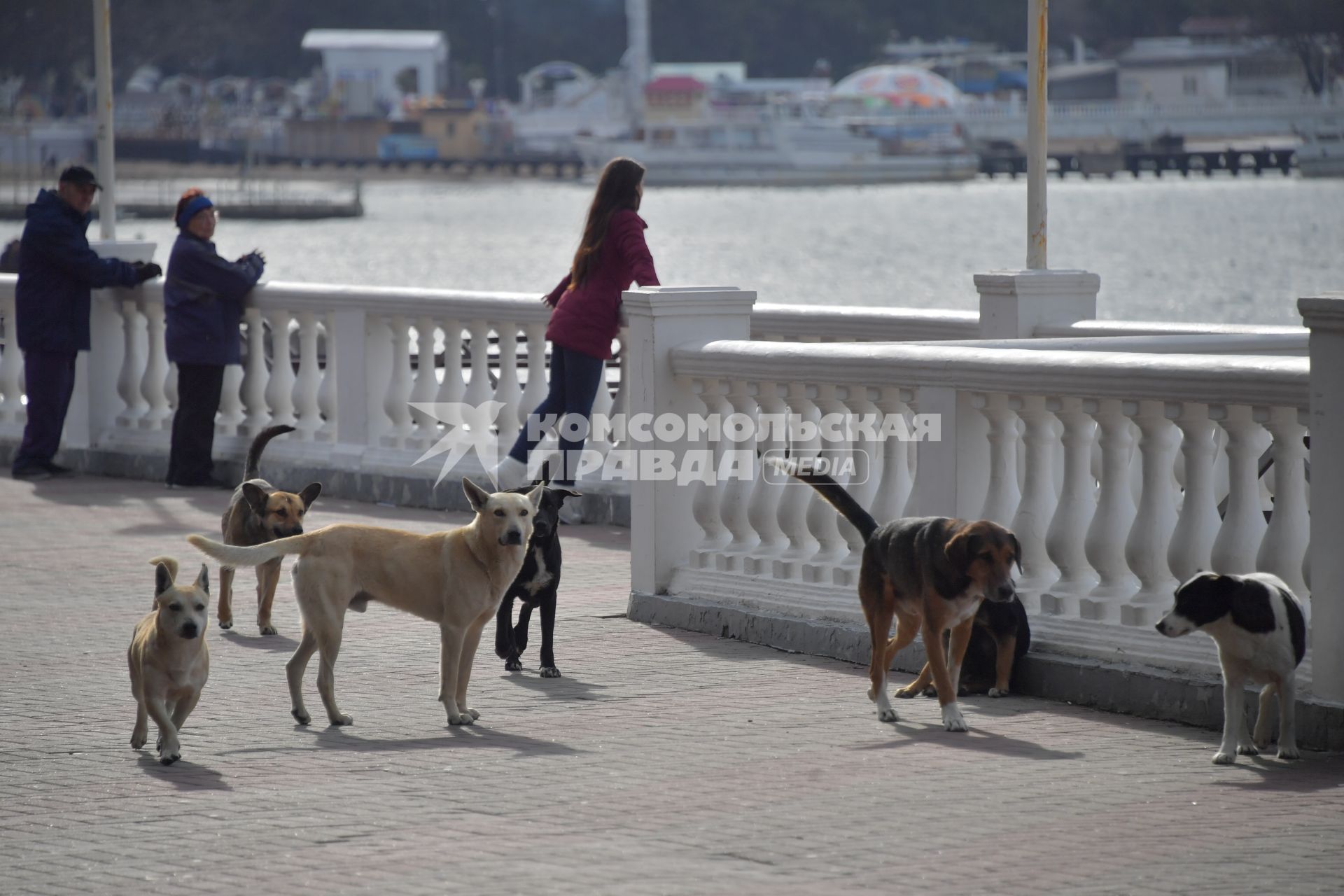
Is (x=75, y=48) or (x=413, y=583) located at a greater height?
(x=75, y=48)

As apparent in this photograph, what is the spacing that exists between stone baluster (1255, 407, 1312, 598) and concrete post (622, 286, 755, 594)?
290 centimetres

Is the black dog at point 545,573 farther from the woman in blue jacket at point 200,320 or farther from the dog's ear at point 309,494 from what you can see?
the woman in blue jacket at point 200,320

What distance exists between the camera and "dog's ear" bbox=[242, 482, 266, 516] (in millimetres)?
8477

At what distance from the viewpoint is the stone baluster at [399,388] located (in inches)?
505

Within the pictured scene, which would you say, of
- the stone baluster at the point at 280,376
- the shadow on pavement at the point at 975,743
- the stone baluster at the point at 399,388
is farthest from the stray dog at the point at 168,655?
the stone baluster at the point at 280,376

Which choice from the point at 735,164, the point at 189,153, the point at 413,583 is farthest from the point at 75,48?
the point at 413,583

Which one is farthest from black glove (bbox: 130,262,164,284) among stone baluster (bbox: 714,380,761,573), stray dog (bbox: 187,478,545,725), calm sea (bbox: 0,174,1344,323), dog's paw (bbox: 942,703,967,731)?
calm sea (bbox: 0,174,1344,323)

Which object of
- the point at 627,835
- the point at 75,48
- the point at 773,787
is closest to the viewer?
the point at 627,835

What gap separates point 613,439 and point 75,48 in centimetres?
12122

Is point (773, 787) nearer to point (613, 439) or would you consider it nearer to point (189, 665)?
point (189, 665)

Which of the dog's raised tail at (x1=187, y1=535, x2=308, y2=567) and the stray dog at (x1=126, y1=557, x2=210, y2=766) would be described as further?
the dog's raised tail at (x1=187, y1=535, x2=308, y2=567)

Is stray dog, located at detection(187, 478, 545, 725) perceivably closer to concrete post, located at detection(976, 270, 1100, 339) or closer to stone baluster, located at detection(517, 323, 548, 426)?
concrete post, located at detection(976, 270, 1100, 339)

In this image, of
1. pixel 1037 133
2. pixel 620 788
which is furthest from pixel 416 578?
pixel 1037 133

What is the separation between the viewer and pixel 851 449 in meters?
8.60
